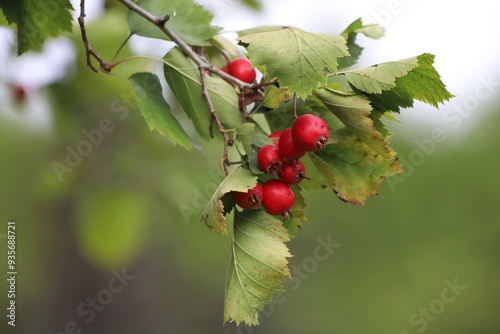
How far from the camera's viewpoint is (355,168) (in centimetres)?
61

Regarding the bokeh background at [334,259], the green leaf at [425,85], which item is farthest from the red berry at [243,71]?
the bokeh background at [334,259]

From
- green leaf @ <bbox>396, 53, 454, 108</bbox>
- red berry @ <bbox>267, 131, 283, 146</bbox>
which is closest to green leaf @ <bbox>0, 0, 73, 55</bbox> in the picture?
red berry @ <bbox>267, 131, 283, 146</bbox>

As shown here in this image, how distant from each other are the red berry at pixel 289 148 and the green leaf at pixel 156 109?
0.15 metres

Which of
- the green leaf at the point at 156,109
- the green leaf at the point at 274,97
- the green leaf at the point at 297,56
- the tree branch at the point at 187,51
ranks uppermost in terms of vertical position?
the green leaf at the point at 297,56

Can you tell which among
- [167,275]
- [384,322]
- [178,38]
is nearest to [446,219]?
[384,322]

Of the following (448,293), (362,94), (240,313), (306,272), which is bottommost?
(306,272)

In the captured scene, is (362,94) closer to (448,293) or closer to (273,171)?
(273,171)

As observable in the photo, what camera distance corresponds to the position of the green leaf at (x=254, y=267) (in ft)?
1.76

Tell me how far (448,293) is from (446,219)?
1.16 metres

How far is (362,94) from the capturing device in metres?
0.57

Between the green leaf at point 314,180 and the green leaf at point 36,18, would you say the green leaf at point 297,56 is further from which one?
the green leaf at point 36,18

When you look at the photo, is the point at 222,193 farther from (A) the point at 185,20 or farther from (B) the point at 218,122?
(A) the point at 185,20

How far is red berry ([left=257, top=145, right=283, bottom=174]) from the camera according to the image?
0.54 metres

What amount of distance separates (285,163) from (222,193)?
0.09 metres
